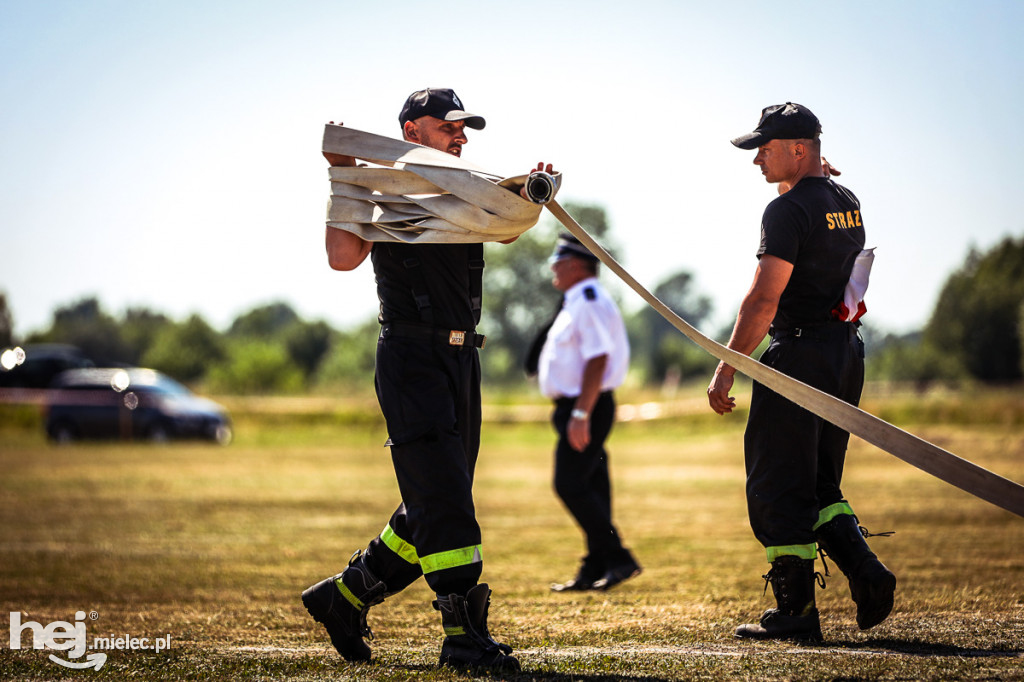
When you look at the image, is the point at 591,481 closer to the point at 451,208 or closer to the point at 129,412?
the point at 451,208

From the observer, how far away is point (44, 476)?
15.7 metres

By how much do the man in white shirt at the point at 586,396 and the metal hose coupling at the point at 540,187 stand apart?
10.4 ft

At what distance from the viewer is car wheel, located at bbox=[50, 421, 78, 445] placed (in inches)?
965

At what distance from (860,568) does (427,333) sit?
6.97 feet

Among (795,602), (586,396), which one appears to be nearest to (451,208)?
(795,602)

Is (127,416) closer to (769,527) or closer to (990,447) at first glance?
(990,447)

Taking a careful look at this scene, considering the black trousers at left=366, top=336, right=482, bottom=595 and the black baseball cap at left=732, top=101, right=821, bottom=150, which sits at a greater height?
the black baseball cap at left=732, top=101, right=821, bottom=150

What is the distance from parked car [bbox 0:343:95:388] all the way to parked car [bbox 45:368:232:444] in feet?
15.8

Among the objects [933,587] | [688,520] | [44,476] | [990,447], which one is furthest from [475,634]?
[990,447]

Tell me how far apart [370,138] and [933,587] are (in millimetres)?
4256

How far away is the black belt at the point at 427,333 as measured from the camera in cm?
426

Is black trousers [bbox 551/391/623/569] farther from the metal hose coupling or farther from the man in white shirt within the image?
the metal hose coupling

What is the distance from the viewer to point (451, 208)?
4219 mm
